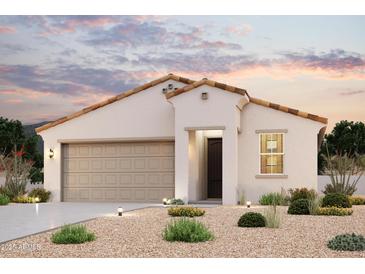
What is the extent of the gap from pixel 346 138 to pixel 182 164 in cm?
1867

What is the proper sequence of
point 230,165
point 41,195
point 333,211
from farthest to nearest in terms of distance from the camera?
point 41,195
point 230,165
point 333,211

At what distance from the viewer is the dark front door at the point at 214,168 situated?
19141 millimetres

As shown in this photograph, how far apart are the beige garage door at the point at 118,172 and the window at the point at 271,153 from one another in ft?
9.71

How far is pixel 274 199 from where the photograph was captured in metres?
16.6

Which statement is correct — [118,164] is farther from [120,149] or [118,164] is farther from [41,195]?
[41,195]

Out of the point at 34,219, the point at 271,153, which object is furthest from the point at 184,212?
the point at 271,153

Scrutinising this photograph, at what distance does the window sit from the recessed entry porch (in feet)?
5.48

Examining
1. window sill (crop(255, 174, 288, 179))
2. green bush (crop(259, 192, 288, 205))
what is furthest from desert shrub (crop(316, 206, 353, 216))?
window sill (crop(255, 174, 288, 179))

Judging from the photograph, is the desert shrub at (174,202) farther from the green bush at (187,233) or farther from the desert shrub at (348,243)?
the desert shrub at (348,243)

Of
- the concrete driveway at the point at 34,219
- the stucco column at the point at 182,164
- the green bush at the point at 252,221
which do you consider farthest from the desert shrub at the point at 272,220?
the stucco column at the point at 182,164

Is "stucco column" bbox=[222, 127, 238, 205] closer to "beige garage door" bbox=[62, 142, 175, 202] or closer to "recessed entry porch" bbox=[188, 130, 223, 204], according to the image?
"recessed entry porch" bbox=[188, 130, 223, 204]
